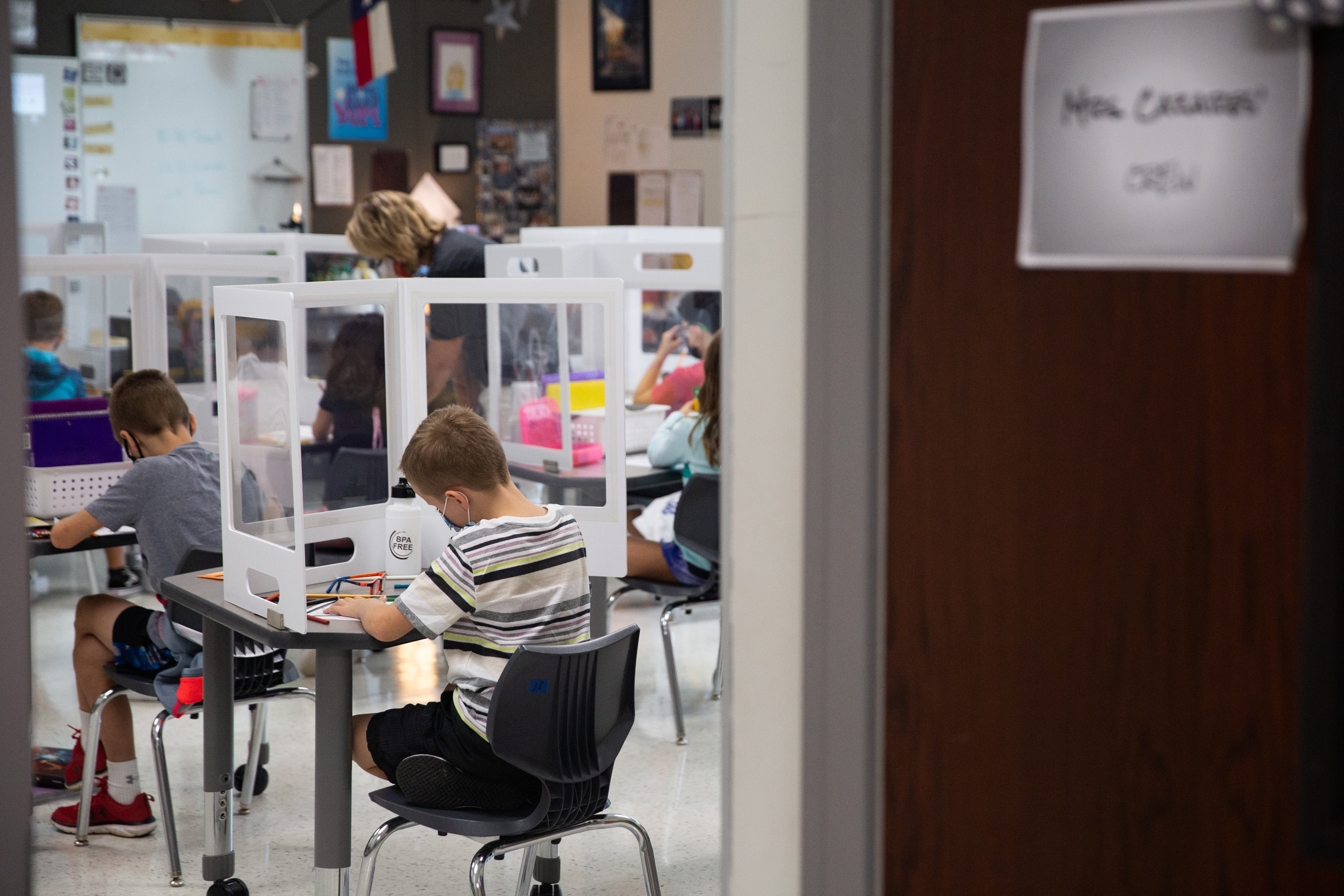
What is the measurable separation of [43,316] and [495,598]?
113 inches

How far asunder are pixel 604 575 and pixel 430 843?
0.70 m

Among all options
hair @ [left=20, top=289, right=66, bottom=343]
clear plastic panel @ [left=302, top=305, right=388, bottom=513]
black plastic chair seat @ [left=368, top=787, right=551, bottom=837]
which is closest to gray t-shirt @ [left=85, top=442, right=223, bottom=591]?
clear plastic panel @ [left=302, top=305, right=388, bottom=513]

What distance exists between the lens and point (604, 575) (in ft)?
8.94

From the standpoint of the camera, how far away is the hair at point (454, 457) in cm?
214

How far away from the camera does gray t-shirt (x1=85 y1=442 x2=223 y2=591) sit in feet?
8.72

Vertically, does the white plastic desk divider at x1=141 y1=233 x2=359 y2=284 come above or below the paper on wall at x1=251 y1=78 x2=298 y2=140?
below

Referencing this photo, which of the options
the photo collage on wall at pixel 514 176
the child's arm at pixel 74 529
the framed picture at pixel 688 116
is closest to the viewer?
the child's arm at pixel 74 529

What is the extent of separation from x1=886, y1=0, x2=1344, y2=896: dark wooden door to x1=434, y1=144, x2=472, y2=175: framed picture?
6.36 m

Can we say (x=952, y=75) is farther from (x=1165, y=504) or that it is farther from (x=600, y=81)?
(x=600, y=81)

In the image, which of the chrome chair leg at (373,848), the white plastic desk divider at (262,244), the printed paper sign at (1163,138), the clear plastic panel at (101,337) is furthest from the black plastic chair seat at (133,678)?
the printed paper sign at (1163,138)

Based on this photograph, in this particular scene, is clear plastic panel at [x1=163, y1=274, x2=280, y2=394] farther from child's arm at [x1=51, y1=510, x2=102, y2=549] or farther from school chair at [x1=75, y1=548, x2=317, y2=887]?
school chair at [x1=75, y1=548, x2=317, y2=887]

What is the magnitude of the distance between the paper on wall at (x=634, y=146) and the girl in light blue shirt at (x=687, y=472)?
3.71 metres

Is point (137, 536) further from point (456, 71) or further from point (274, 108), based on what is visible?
point (456, 71)

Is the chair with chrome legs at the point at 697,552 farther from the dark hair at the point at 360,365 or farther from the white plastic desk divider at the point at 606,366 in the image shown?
the dark hair at the point at 360,365
